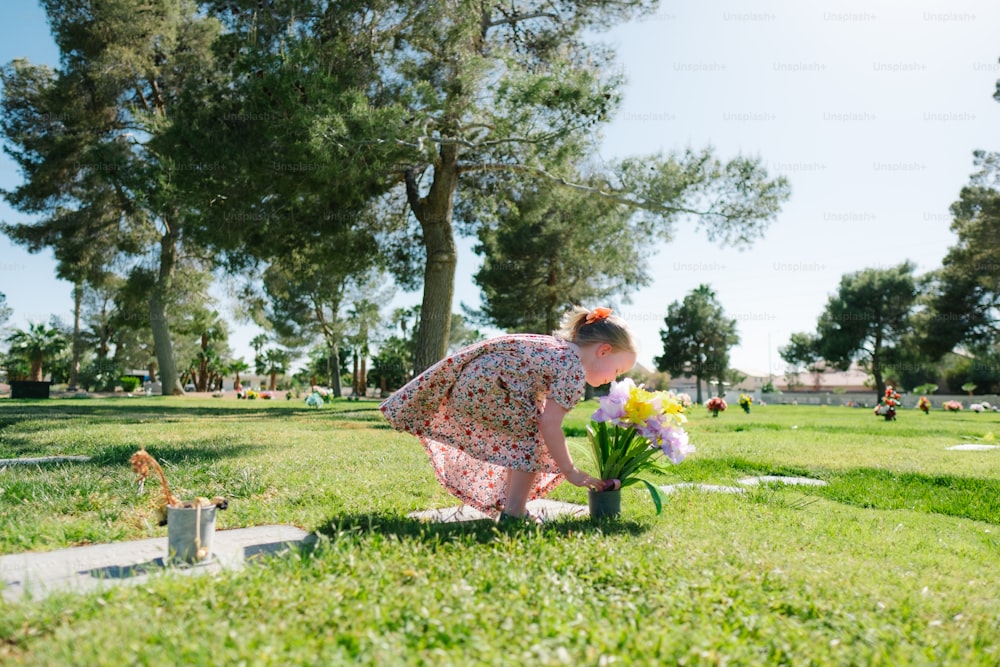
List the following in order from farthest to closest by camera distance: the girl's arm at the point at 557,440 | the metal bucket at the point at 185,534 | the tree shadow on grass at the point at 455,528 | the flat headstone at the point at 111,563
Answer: the girl's arm at the point at 557,440 → the tree shadow on grass at the point at 455,528 → the metal bucket at the point at 185,534 → the flat headstone at the point at 111,563

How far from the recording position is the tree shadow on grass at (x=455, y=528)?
2.57 m

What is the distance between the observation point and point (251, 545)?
2586mm

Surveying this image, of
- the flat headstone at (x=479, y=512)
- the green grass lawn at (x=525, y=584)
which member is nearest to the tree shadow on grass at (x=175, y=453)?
the green grass lawn at (x=525, y=584)

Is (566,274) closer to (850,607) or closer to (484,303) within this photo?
(484,303)

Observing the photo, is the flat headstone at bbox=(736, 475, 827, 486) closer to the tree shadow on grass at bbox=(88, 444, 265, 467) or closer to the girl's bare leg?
the girl's bare leg

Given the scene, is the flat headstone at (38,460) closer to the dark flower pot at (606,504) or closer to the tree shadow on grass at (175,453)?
the tree shadow on grass at (175,453)

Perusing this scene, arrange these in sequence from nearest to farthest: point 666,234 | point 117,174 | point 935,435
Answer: point 935,435
point 666,234
point 117,174

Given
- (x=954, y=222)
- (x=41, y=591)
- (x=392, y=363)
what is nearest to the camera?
(x=41, y=591)

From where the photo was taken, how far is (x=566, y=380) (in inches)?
118

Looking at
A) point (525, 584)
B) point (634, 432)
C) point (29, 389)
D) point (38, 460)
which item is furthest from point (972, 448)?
point (29, 389)

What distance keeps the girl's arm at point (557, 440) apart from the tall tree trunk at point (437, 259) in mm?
9400

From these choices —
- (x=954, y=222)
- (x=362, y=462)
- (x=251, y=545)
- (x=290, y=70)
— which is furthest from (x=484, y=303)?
(x=251, y=545)

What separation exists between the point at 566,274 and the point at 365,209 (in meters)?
15.3

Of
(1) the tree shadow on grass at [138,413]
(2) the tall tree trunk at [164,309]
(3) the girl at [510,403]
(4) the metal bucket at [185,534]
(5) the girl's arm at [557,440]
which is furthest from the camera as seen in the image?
(2) the tall tree trunk at [164,309]
